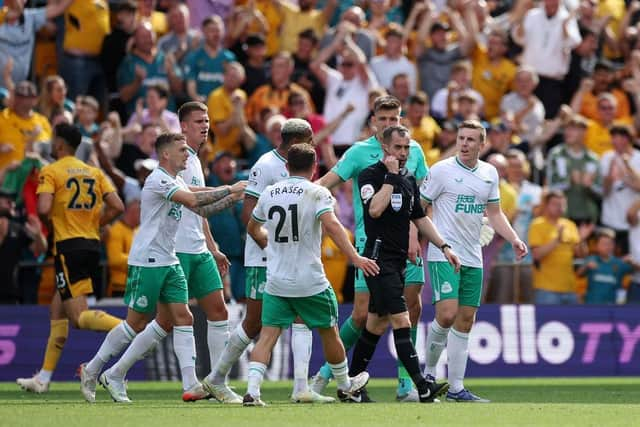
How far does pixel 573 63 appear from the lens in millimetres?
24484

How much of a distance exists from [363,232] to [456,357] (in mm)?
1540

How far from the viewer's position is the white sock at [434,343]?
13789 mm

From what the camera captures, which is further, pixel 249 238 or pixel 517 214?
pixel 517 214

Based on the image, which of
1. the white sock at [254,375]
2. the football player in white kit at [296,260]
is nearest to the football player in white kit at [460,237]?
the football player in white kit at [296,260]

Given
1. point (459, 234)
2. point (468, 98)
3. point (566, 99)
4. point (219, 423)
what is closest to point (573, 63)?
point (566, 99)

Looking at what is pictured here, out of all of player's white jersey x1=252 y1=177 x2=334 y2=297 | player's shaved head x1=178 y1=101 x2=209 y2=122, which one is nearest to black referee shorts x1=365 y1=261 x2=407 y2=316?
player's white jersey x1=252 y1=177 x2=334 y2=297

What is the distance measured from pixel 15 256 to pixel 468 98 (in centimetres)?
721

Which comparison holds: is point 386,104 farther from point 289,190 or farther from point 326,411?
point 326,411

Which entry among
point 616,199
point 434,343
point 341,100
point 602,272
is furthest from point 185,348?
point 616,199

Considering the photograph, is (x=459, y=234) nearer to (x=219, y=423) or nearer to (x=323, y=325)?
(x=323, y=325)

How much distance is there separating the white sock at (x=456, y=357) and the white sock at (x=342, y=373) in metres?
1.51

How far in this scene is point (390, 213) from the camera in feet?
42.1

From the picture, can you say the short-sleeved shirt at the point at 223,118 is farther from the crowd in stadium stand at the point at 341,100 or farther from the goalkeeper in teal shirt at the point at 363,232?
the goalkeeper in teal shirt at the point at 363,232

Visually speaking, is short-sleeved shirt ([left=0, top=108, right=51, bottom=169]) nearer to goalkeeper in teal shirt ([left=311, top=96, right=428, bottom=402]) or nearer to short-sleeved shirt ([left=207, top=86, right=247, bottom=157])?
short-sleeved shirt ([left=207, top=86, right=247, bottom=157])
